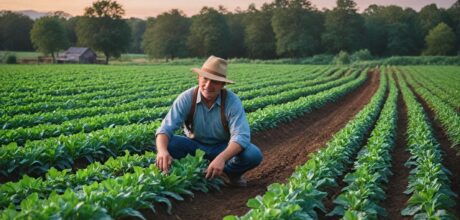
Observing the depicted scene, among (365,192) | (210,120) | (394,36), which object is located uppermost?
A: (394,36)

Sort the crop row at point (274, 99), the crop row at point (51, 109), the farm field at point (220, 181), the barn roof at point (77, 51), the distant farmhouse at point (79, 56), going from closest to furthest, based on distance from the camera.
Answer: the farm field at point (220, 181) → the crop row at point (51, 109) → the crop row at point (274, 99) → the distant farmhouse at point (79, 56) → the barn roof at point (77, 51)

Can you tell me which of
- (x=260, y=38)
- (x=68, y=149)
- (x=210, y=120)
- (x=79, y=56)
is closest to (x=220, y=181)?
(x=210, y=120)

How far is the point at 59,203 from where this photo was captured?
3.47m

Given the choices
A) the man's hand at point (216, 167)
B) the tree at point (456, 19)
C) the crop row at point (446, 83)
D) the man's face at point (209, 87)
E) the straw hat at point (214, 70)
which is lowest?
the crop row at point (446, 83)

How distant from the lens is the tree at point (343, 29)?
8119 centimetres

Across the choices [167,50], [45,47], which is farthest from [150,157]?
[167,50]

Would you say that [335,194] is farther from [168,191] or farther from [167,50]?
[167,50]

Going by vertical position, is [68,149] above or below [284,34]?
below

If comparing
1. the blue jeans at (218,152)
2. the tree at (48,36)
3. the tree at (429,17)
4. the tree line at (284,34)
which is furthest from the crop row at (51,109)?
the tree at (429,17)

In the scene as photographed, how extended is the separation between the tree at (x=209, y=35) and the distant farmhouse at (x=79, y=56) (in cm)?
2088

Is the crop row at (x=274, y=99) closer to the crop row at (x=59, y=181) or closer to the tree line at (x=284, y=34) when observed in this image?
the crop row at (x=59, y=181)

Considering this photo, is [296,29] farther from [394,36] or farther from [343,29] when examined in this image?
[394,36]

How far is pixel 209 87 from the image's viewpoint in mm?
5266

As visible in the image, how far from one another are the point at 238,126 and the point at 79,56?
68475 millimetres
